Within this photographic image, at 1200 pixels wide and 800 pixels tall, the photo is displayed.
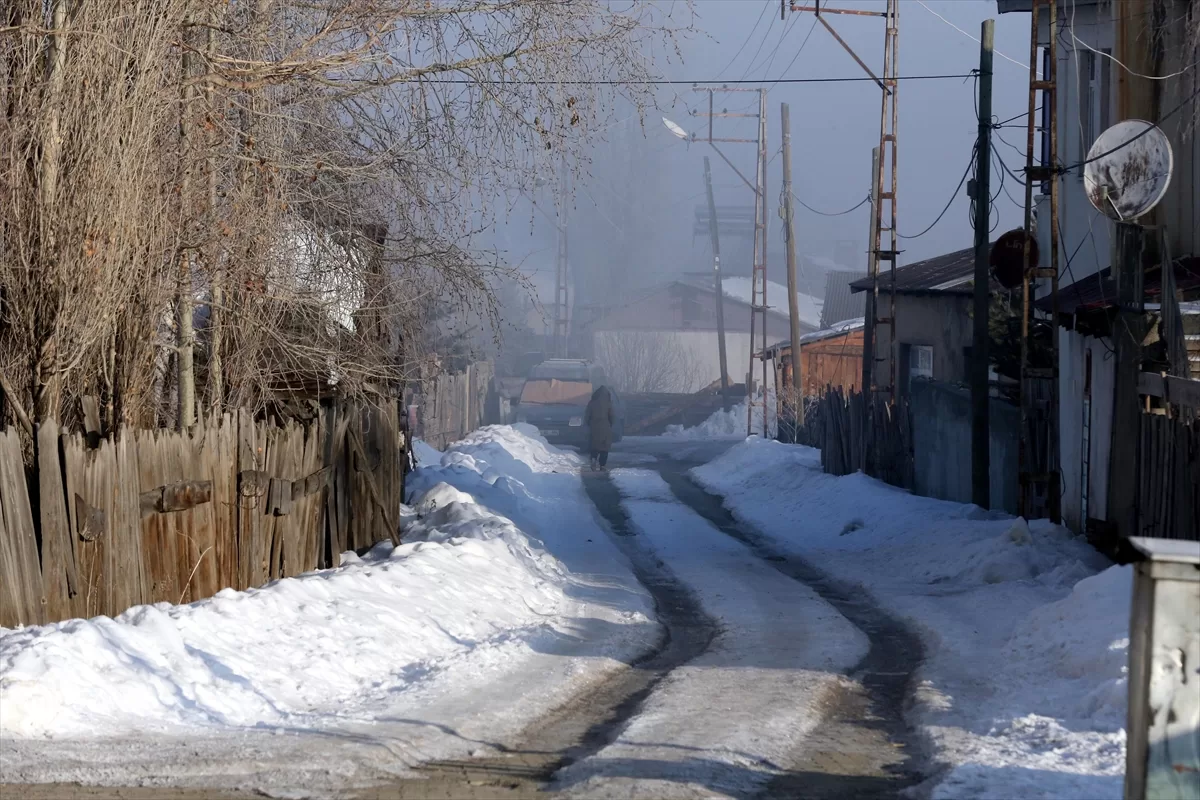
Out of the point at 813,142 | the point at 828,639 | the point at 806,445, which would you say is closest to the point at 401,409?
the point at 828,639

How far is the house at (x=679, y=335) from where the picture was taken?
6188 centimetres

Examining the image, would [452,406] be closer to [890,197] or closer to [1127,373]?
[890,197]

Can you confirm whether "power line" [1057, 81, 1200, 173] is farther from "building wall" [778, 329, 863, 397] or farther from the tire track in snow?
"building wall" [778, 329, 863, 397]

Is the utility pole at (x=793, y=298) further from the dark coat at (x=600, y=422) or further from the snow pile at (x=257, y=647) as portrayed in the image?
the snow pile at (x=257, y=647)

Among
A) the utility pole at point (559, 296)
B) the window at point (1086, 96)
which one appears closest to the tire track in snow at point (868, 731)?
the window at point (1086, 96)

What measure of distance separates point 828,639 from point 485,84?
523cm

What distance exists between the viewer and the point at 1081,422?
555 inches

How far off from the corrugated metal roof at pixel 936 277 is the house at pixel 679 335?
29.4m

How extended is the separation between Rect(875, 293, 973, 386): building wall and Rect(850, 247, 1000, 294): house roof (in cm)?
25

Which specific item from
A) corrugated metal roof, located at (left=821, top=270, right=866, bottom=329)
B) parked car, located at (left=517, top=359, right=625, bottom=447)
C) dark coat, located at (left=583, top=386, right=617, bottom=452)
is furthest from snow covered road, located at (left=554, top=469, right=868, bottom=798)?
corrugated metal roof, located at (left=821, top=270, right=866, bottom=329)

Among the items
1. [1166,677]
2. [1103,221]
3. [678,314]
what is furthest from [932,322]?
[678,314]

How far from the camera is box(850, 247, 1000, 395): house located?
79.0ft

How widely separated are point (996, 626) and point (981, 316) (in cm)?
721

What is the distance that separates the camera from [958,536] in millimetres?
13656
